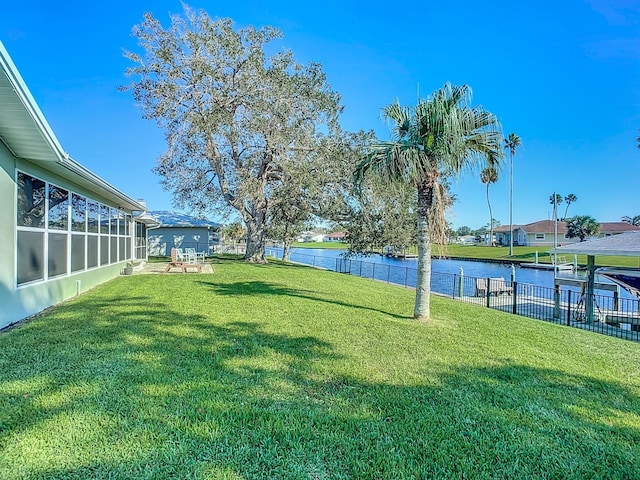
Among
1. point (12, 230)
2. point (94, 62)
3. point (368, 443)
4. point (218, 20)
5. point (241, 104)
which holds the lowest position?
point (368, 443)

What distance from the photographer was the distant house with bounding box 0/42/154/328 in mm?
4734

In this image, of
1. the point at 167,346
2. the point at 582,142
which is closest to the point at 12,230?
the point at 167,346

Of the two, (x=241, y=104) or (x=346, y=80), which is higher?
(x=346, y=80)

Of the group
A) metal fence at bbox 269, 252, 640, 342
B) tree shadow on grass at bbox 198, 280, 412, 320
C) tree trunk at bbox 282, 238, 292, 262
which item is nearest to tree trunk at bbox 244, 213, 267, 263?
tree trunk at bbox 282, 238, 292, 262

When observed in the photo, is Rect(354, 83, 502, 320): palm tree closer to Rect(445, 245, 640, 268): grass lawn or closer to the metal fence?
the metal fence

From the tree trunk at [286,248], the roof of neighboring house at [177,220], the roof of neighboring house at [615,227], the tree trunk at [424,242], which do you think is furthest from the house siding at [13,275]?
the roof of neighboring house at [615,227]

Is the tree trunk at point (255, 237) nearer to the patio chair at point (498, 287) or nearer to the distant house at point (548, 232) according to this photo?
the patio chair at point (498, 287)

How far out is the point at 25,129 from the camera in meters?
4.89

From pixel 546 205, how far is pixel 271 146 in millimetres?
57587

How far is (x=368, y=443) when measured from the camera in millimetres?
2494

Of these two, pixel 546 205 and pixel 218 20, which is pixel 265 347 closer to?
pixel 218 20

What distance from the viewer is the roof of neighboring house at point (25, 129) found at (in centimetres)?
393

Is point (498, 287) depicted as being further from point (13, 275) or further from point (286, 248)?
point (286, 248)

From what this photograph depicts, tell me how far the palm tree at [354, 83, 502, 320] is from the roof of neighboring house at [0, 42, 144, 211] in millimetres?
5278
